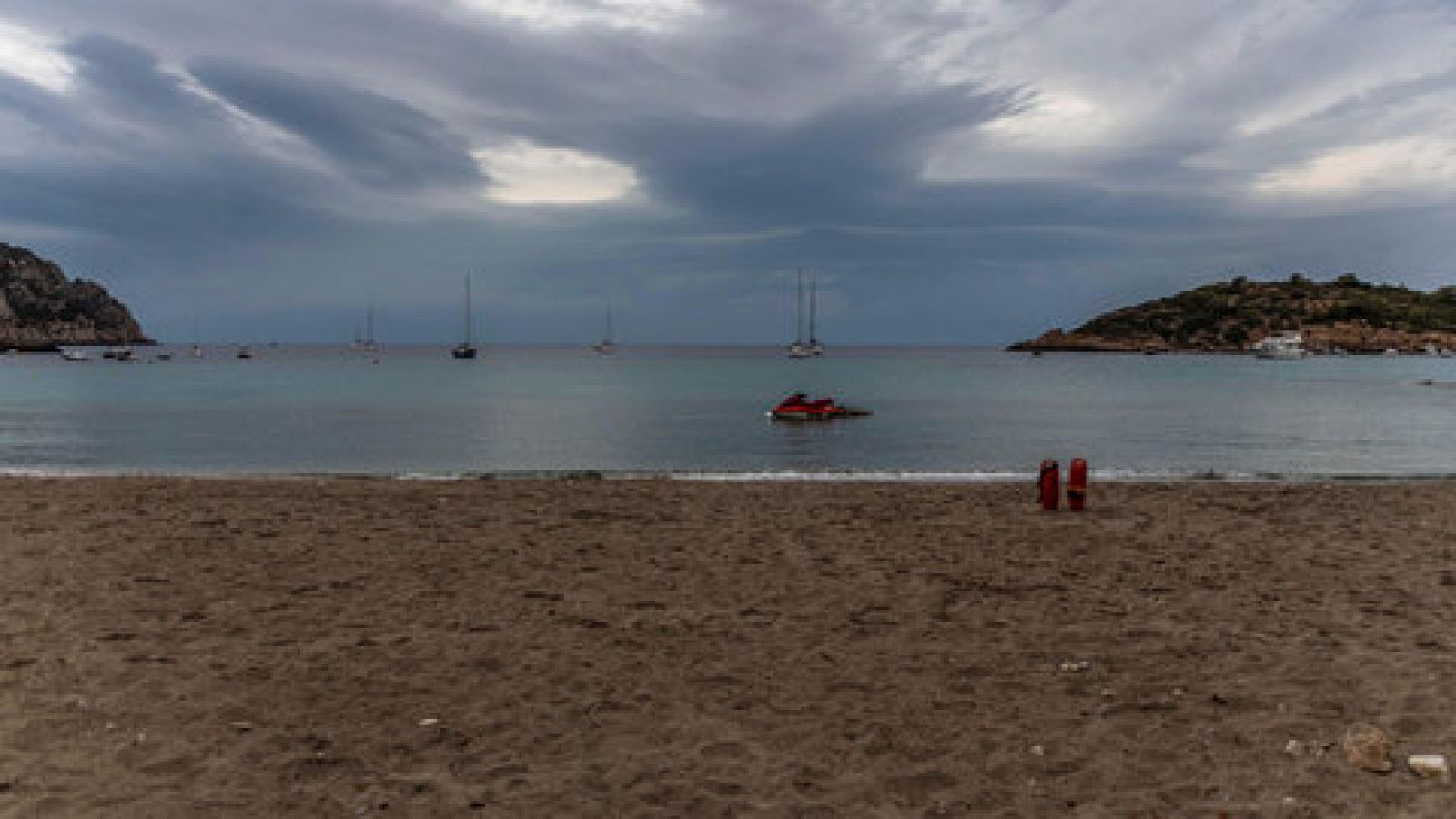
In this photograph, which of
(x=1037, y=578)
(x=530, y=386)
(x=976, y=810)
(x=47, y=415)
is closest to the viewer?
(x=976, y=810)

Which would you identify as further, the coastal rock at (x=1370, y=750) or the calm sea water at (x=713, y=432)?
the calm sea water at (x=713, y=432)

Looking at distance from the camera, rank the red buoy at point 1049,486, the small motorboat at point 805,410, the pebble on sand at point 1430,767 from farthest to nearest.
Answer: the small motorboat at point 805,410, the red buoy at point 1049,486, the pebble on sand at point 1430,767

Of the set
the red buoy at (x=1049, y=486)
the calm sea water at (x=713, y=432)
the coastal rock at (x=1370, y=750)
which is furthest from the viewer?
the calm sea water at (x=713, y=432)

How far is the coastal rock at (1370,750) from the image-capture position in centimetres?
686

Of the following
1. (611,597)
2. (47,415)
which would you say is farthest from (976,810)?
(47,415)

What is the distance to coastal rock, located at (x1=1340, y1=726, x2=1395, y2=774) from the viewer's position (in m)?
6.86

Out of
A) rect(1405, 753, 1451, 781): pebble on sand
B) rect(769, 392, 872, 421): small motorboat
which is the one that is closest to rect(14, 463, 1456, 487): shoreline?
rect(1405, 753, 1451, 781): pebble on sand

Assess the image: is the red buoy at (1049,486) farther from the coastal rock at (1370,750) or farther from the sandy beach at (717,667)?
the coastal rock at (1370,750)

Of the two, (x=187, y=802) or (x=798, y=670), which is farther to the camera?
(x=798, y=670)

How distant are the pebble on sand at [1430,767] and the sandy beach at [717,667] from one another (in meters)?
0.10

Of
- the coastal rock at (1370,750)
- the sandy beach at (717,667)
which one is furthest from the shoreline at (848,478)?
the coastal rock at (1370,750)

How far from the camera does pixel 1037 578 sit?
531 inches

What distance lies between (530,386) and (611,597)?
360 feet

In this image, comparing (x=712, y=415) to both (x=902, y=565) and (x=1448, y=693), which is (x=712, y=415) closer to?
(x=902, y=565)
